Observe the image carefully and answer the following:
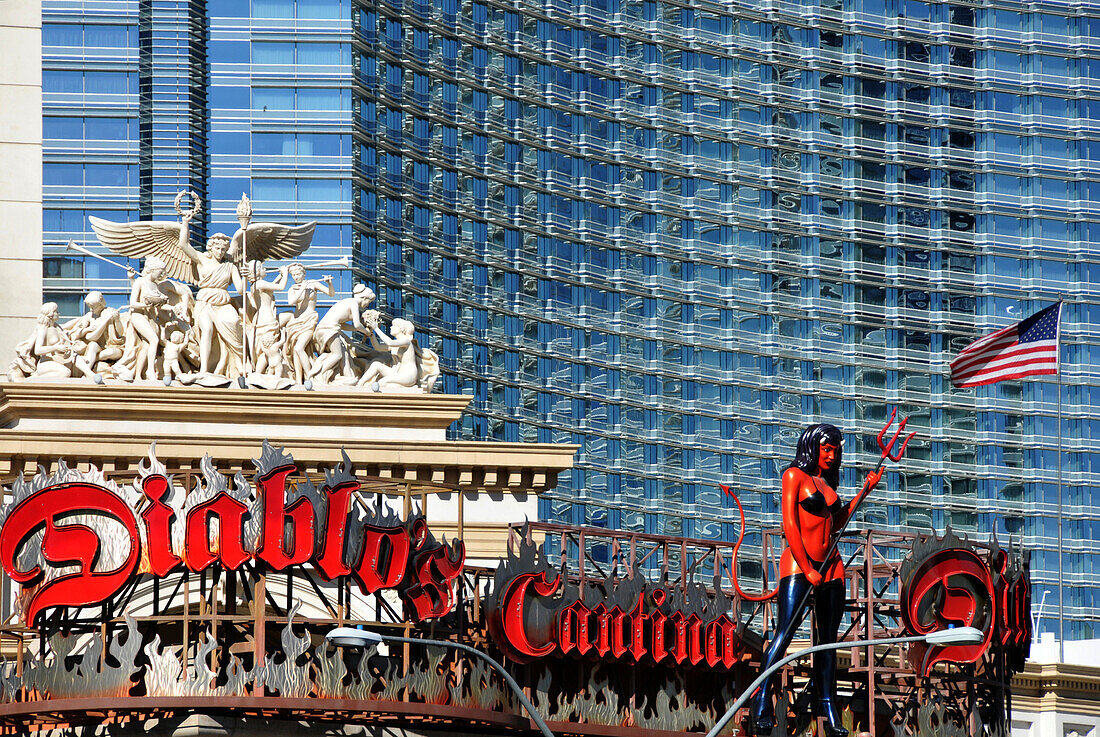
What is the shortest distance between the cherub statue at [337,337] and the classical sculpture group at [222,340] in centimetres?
3

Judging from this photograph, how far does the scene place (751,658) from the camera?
55.9m

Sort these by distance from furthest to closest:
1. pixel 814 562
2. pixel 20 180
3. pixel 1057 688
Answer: pixel 1057 688, pixel 20 180, pixel 814 562

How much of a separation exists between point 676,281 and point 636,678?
77.5 meters

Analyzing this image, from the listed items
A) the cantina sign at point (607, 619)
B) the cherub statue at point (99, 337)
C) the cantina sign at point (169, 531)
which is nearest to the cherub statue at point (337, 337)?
the cherub statue at point (99, 337)

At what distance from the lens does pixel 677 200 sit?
13000 cm

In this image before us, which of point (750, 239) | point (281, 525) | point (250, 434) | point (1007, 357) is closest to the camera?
point (281, 525)

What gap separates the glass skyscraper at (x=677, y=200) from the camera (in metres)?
107

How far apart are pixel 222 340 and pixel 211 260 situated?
2619 mm

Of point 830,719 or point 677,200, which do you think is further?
point 677,200

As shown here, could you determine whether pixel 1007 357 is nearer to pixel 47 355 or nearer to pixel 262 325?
pixel 262 325

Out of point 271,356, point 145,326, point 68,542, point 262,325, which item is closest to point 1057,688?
point 271,356

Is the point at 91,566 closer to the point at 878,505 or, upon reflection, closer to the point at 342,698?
the point at 342,698

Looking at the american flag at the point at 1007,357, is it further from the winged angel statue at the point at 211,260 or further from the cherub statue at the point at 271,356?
the cherub statue at the point at 271,356

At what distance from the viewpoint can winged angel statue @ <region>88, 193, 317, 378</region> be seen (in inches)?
2349
